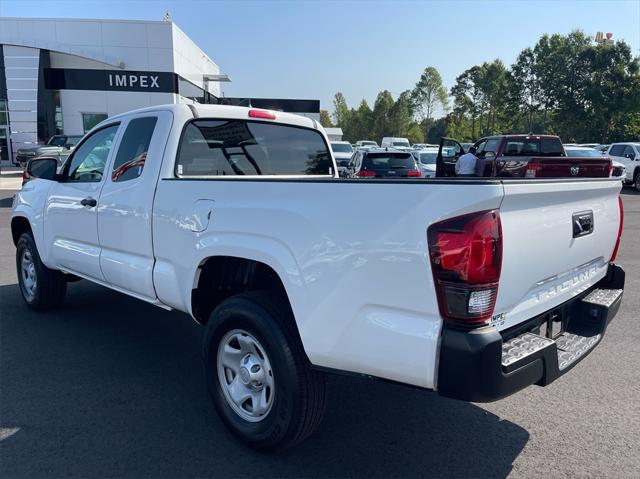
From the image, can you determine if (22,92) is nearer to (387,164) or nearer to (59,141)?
(59,141)

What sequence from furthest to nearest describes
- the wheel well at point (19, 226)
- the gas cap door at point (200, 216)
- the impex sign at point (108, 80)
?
the impex sign at point (108, 80) → the wheel well at point (19, 226) → the gas cap door at point (200, 216)

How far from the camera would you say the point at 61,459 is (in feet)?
9.52

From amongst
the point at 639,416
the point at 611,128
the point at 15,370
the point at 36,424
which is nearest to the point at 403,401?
the point at 639,416

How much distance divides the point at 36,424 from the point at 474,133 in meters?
81.2

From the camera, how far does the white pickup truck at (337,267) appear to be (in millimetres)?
2191

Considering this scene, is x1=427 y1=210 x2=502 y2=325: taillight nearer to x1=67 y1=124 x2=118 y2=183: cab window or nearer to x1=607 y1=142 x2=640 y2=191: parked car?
x1=67 y1=124 x2=118 y2=183: cab window

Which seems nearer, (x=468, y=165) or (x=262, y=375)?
(x=262, y=375)

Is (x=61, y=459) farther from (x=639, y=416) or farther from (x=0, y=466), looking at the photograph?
(x=639, y=416)

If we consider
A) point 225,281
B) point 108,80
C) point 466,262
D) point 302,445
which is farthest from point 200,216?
point 108,80

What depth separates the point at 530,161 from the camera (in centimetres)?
1217

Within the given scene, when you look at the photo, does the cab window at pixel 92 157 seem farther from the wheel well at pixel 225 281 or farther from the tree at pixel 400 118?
the tree at pixel 400 118

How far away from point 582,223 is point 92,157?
3.89 meters

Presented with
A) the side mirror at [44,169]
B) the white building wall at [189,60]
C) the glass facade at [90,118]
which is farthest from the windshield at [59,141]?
the side mirror at [44,169]

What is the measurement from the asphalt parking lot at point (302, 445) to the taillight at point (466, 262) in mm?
1140
